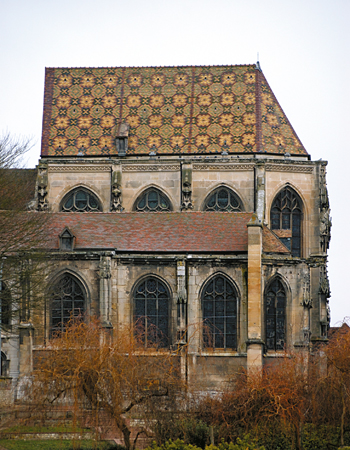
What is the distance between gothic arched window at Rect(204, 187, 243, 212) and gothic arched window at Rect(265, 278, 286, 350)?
8245 millimetres

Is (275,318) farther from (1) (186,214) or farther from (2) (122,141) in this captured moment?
(2) (122,141)

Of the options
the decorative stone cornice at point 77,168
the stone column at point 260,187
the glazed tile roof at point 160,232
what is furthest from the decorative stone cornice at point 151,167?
the glazed tile roof at point 160,232

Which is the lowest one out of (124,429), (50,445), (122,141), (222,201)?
(50,445)

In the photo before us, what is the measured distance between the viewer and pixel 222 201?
4356cm

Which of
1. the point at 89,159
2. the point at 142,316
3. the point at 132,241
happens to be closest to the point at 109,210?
the point at 89,159

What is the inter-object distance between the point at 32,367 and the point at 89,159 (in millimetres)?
13246

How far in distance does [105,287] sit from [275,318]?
7.13m

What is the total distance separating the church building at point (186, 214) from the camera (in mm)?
35000

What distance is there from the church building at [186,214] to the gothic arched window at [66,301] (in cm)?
6

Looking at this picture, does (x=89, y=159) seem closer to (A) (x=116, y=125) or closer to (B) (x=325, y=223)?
(A) (x=116, y=125)

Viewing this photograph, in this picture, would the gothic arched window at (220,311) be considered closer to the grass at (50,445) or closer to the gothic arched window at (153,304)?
the gothic arched window at (153,304)

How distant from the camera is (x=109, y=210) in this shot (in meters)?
43.2

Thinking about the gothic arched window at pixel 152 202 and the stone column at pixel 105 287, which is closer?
the stone column at pixel 105 287

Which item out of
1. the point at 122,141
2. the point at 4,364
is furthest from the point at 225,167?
the point at 4,364
